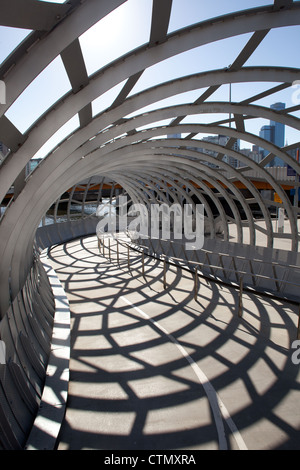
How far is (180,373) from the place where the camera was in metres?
6.30

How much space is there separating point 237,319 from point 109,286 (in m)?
5.37

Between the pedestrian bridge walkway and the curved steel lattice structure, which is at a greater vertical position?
the curved steel lattice structure

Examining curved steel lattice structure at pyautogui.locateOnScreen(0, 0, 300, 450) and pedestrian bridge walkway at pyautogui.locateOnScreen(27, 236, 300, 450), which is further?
pedestrian bridge walkway at pyautogui.locateOnScreen(27, 236, 300, 450)

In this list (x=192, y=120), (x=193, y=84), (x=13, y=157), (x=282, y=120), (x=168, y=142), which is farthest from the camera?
(x=168, y=142)

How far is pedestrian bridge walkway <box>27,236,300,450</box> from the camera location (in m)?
4.67

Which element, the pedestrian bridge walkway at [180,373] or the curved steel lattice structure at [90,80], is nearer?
the curved steel lattice structure at [90,80]

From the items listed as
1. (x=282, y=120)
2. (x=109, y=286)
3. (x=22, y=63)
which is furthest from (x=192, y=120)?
(x=22, y=63)

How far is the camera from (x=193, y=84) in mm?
7504

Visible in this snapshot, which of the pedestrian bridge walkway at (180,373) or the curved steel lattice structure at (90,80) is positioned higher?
the curved steel lattice structure at (90,80)

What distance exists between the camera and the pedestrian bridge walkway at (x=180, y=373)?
4668 mm

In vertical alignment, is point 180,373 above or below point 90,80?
below

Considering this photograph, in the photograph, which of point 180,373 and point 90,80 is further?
point 180,373

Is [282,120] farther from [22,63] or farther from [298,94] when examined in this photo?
[22,63]
